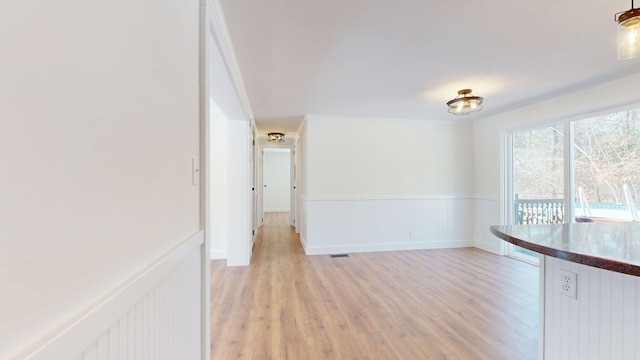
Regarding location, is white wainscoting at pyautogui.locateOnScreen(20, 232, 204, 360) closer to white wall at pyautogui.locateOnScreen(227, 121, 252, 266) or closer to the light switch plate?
the light switch plate

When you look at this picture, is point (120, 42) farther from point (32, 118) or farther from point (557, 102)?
point (557, 102)

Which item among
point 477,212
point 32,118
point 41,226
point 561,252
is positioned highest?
point 32,118

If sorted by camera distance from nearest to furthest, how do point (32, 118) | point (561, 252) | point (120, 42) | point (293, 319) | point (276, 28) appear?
point (32, 118) < point (120, 42) < point (561, 252) < point (276, 28) < point (293, 319)

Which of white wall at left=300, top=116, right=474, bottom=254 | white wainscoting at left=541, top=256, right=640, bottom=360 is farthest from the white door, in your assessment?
white wainscoting at left=541, top=256, right=640, bottom=360

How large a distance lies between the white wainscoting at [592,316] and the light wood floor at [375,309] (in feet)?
2.76

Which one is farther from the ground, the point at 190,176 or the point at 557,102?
the point at 557,102

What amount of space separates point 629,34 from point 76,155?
7.57ft

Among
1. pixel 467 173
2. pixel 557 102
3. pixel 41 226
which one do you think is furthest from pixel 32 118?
pixel 467 173

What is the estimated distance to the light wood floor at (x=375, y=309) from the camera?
1885 millimetres

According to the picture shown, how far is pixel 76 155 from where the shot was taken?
1.67 feet

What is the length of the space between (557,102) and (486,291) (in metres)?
2.54

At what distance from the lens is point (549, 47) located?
2119mm

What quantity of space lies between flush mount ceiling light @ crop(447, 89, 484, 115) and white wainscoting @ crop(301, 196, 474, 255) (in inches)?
73.0

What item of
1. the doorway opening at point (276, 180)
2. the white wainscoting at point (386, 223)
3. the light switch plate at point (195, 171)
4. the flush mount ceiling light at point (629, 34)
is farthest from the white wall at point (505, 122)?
the doorway opening at point (276, 180)
